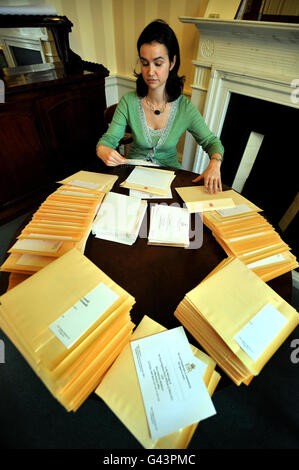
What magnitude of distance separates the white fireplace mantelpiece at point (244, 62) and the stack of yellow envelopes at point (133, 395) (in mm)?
1629

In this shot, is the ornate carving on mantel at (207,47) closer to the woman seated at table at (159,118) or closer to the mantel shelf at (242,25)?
the mantel shelf at (242,25)

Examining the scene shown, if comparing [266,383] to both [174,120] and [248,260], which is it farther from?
[174,120]

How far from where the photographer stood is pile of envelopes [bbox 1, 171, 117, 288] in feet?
2.14

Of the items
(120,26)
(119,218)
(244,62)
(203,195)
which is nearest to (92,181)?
(119,218)

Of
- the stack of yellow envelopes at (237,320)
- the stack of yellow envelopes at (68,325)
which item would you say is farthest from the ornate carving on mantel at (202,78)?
the stack of yellow envelopes at (68,325)

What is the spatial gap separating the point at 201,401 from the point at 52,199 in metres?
0.82

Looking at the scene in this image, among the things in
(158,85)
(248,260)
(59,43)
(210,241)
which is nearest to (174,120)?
(158,85)

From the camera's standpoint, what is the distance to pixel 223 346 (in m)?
0.50

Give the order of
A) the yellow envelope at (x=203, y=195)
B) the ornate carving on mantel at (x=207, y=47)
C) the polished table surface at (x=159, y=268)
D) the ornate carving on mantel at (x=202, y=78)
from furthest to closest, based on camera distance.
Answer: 1. the ornate carving on mantel at (x=202, y=78)
2. the ornate carving on mantel at (x=207, y=47)
3. the yellow envelope at (x=203, y=195)
4. the polished table surface at (x=159, y=268)

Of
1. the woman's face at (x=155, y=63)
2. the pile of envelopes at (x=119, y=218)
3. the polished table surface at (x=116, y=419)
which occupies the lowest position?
the polished table surface at (x=116, y=419)

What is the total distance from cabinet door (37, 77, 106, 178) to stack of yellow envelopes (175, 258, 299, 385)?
1841 millimetres

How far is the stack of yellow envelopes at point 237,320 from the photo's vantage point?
475mm

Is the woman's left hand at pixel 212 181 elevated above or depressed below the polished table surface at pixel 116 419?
above

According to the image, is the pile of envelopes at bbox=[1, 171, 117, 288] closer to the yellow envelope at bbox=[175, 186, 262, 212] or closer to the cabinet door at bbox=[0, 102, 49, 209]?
the yellow envelope at bbox=[175, 186, 262, 212]
